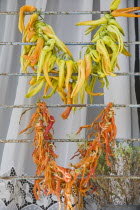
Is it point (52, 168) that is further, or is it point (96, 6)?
point (96, 6)

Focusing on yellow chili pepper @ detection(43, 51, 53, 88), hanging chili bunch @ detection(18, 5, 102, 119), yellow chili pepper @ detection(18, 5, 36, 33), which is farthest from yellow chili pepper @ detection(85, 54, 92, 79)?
yellow chili pepper @ detection(18, 5, 36, 33)

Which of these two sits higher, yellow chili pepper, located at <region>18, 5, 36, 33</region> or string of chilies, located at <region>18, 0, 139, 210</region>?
yellow chili pepper, located at <region>18, 5, 36, 33</region>

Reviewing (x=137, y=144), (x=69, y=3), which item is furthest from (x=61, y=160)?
(x=69, y=3)

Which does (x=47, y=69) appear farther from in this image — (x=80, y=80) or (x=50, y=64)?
(x=80, y=80)

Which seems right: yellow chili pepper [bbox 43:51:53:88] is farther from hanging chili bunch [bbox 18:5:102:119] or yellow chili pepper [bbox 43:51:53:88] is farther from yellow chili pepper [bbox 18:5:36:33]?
yellow chili pepper [bbox 18:5:36:33]

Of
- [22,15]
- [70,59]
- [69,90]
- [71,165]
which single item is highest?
[22,15]

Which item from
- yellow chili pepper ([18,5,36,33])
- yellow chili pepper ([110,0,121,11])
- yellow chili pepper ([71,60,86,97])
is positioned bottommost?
yellow chili pepper ([71,60,86,97])

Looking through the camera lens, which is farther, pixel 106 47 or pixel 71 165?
pixel 106 47

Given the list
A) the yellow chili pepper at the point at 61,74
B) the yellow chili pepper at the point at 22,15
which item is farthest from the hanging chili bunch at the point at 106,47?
the yellow chili pepper at the point at 22,15

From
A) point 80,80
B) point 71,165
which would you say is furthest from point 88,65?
point 71,165

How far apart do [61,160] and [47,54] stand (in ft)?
1.99

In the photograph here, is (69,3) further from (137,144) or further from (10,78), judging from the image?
(137,144)

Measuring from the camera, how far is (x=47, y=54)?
1.83 m

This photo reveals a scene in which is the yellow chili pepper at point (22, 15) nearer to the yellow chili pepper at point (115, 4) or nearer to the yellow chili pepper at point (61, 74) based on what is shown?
the yellow chili pepper at point (61, 74)
